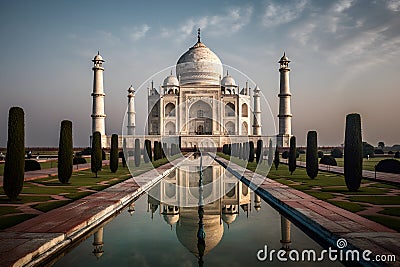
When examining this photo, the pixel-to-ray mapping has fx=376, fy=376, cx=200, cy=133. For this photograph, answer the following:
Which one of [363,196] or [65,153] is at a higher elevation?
[65,153]

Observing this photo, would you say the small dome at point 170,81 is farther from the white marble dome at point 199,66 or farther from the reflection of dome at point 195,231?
the reflection of dome at point 195,231

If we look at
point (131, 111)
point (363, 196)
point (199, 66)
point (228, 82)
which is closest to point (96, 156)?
point (363, 196)

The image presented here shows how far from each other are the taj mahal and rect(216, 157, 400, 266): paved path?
26.3 metres

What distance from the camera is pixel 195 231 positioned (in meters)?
4.66

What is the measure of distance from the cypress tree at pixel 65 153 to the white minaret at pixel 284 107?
23.2 metres

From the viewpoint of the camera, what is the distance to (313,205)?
223 inches

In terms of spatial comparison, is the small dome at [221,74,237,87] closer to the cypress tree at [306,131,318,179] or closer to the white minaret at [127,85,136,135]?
the white minaret at [127,85,136,135]

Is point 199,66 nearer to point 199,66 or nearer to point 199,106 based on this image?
point 199,66

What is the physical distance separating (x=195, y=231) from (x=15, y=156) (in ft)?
12.5

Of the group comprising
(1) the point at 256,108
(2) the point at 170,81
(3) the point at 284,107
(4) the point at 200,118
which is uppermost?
(2) the point at 170,81

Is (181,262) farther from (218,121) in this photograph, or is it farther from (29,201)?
(218,121)

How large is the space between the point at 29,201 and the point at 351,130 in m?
6.37

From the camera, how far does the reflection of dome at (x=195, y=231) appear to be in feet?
13.3

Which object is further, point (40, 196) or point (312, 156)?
point (312, 156)
